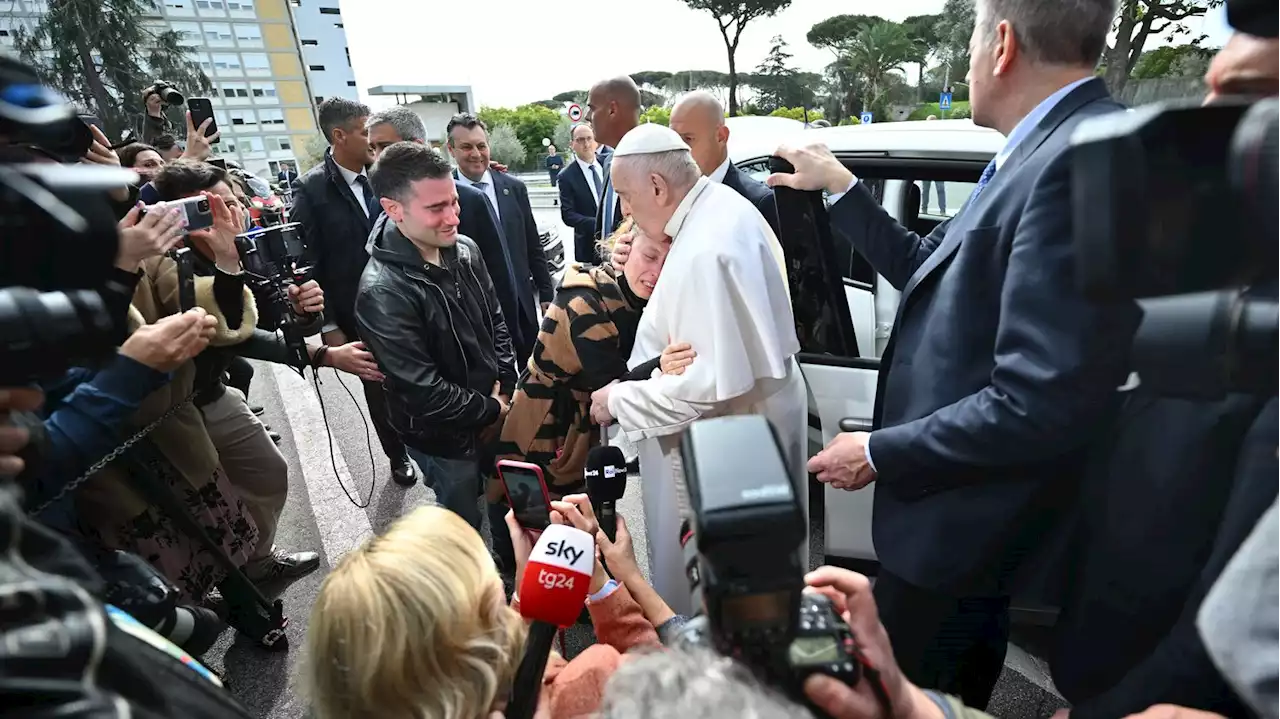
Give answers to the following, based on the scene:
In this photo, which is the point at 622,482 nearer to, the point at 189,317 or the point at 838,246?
the point at 189,317

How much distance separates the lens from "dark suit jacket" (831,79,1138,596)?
3.40 ft

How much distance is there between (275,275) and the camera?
8.36ft

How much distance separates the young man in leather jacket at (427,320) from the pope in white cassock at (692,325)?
63cm

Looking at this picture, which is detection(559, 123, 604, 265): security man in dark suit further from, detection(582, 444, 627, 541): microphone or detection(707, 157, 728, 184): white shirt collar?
detection(582, 444, 627, 541): microphone

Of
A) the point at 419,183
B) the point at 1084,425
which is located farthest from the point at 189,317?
the point at 1084,425

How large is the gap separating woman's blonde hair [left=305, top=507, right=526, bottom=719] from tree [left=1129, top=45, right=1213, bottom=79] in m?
1.29

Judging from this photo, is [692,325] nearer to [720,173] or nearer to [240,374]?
[720,173]

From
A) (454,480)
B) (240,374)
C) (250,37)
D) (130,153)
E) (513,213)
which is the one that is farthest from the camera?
(250,37)

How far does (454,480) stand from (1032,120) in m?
2.28

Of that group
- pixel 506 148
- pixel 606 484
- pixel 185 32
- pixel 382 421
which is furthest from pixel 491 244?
pixel 506 148

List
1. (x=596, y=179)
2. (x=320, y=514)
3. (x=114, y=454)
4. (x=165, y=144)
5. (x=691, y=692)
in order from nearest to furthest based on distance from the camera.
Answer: (x=691, y=692) < (x=114, y=454) < (x=320, y=514) < (x=165, y=144) < (x=596, y=179)

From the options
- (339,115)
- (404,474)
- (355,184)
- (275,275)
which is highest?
(339,115)

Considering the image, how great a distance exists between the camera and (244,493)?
2.53 m

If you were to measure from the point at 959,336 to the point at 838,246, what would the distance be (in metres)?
2.19
